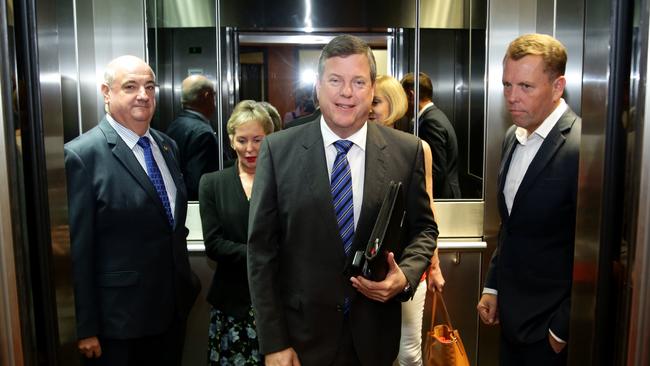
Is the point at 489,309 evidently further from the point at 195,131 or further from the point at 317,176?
the point at 195,131

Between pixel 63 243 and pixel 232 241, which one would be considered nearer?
pixel 63 243

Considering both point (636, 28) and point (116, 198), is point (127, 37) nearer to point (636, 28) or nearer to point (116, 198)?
point (116, 198)

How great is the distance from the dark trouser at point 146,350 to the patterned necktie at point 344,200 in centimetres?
101

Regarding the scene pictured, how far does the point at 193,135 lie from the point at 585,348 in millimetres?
2909

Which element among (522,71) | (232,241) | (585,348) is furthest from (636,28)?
(232,241)

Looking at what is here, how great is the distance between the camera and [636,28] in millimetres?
1067

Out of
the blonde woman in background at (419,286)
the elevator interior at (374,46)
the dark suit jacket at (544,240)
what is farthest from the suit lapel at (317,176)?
→ the elevator interior at (374,46)

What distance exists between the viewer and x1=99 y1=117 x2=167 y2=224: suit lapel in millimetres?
2350

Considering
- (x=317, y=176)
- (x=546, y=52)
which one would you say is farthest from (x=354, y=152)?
(x=546, y=52)

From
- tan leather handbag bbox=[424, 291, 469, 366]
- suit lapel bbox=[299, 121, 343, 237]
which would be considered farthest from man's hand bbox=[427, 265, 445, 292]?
suit lapel bbox=[299, 121, 343, 237]

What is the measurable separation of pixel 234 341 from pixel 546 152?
1727 mm

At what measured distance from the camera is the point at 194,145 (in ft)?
Answer: 12.2

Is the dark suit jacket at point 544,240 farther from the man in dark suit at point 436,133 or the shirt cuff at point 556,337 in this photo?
the man in dark suit at point 436,133

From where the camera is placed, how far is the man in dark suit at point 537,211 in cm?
201
